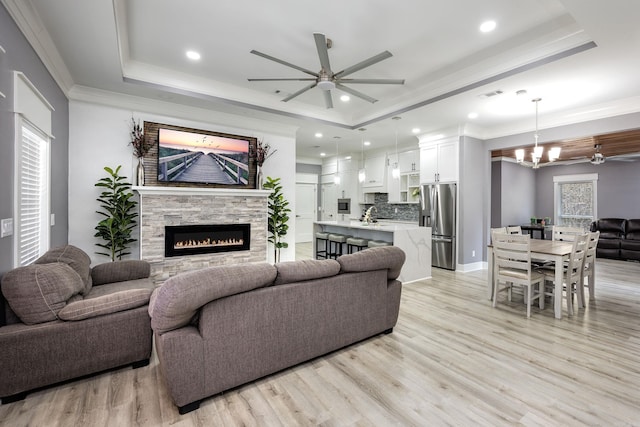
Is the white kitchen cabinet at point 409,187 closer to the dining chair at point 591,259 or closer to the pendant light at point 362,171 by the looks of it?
the pendant light at point 362,171

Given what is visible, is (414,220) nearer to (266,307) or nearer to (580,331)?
(580,331)

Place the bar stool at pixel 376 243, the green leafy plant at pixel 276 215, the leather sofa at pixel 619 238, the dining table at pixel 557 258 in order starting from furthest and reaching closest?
the leather sofa at pixel 619 238
the green leafy plant at pixel 276 215
the bar stool at pixel 376 243
the dining table at pixel 557 258

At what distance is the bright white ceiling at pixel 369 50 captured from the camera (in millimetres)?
2678

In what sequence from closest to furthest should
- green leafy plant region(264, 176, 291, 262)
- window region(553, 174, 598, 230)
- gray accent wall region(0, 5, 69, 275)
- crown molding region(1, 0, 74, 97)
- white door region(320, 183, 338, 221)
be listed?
gray accent wall region(0, 5, 69, 275) < crown molding region(1, 0, 74, 97) < green leafy plant region(264, 176, 291, 262) < window region(553, 174, 598, 230) < white door region(320, 183, 338, 221)

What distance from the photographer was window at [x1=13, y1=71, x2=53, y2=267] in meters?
2.40

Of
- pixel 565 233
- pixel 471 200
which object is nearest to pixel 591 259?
pixel 565 233

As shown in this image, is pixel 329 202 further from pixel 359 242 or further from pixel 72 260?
pixel 72 260

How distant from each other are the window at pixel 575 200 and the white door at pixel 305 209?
23.7 feet

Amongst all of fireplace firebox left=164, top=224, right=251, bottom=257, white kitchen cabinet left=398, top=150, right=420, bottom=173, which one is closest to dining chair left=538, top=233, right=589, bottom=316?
white kitchen cabinet left=398, top=150, right=420, bottom=173

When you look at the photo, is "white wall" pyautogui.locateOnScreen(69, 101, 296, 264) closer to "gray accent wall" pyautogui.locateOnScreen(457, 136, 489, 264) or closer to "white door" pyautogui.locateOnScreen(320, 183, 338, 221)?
"gray accent wall" pyautogui.locateOnScreen(457, 136, 489, 264)

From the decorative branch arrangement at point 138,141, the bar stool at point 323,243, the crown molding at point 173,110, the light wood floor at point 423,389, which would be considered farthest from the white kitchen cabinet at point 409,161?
the decorative branch arrangement at point 138,141

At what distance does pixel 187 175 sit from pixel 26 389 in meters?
3.37

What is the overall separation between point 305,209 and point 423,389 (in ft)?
26.5

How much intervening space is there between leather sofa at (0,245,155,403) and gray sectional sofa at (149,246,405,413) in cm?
40
